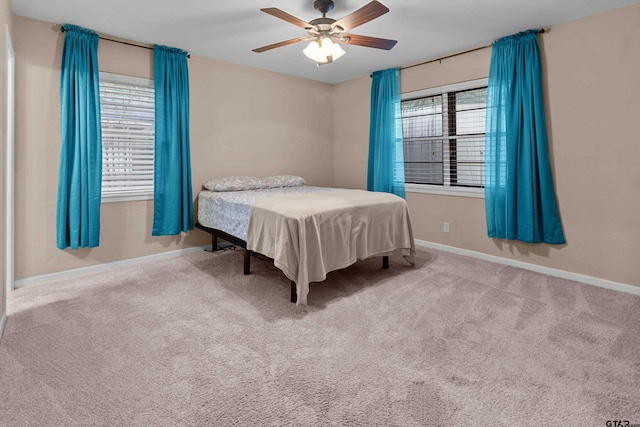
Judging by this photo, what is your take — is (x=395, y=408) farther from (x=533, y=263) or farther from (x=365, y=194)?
(x=533, y=263)

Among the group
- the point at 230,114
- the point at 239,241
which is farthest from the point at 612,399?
the point at 230,114

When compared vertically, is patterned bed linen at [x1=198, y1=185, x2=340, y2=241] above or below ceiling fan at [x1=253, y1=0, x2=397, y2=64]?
below

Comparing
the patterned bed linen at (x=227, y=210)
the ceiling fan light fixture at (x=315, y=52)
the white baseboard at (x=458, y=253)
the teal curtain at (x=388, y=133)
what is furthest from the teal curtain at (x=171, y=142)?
the teal curtain at (x=388, y=133)

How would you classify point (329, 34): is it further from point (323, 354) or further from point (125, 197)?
point (125, 197)

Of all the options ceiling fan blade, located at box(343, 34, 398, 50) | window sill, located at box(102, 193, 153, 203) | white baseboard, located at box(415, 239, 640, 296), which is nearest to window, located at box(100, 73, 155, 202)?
window sill, located at box(102, 193, 153, 203)

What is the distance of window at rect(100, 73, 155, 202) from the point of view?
365cm

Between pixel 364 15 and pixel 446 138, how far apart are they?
7.79 feet

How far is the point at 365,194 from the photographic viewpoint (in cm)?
365

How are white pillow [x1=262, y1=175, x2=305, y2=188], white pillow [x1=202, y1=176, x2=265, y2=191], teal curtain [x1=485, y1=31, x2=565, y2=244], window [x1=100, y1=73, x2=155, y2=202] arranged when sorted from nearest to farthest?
teal curtain [x1=485, y1=31, x2=565, y2=244] < window [x1=100, y1=73, x2=155, y2=202] < white pillow [x1=202, y1=176, x2=265, y2=191] < white pillow [x1=262, y1=175, x2=305, y2=188]

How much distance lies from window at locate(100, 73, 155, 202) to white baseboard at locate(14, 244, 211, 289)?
71 centimetres

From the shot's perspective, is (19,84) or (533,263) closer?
(19,84)

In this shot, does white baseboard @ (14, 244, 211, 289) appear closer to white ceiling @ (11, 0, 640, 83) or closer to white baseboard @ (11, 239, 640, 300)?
white baseboard @ (11, 239, 640, 300)

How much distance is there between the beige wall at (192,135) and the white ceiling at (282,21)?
0.98ft

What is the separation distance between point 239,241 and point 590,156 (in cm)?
347
